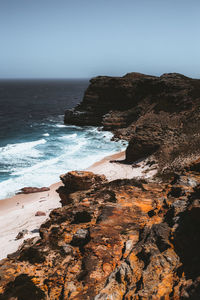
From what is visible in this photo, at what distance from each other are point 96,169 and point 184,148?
507 inches

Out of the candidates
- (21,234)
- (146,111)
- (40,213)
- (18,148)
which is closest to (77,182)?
(40,213)

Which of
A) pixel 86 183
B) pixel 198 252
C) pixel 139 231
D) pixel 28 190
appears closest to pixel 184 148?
pixel 86 183

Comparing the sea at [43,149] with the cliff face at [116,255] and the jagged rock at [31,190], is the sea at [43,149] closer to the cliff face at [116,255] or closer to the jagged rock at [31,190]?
the jagged rock at [31,190]

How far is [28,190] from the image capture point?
28.1 meters

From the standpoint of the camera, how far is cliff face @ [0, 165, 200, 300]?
6.27 m

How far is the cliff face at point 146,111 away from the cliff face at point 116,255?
23940 millimetres

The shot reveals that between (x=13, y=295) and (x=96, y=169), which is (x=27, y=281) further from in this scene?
(x=96, y=169)

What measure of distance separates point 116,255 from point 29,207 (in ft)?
59.1

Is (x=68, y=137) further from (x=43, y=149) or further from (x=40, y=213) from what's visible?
(x=40, y=213)

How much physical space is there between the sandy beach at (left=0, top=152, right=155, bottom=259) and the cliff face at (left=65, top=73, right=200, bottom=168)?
4370 millimetres

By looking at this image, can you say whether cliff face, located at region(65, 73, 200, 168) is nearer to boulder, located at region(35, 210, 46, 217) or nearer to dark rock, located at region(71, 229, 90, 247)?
boulder, located at region(35, 210, 46, 217)

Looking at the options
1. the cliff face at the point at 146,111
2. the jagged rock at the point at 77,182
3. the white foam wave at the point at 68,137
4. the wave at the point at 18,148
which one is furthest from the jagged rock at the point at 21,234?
the white foam wave at the point at 68,137

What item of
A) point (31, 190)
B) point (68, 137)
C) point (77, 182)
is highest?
point (77, 182)

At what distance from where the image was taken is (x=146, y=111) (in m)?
60.6
